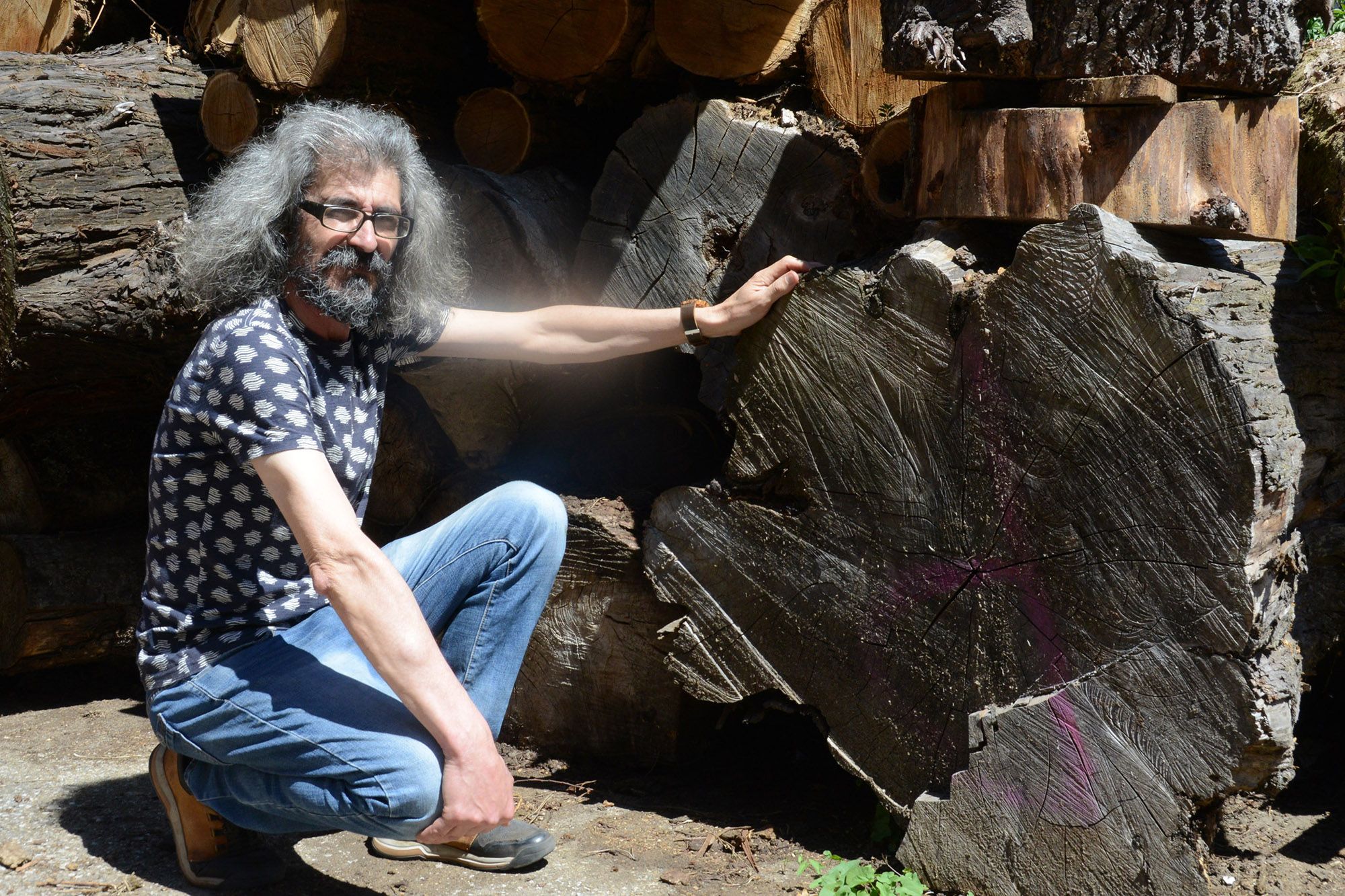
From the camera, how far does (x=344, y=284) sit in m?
2.24

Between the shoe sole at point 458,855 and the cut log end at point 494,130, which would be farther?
the cut log end at point 494,130

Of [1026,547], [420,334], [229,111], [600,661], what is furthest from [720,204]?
[229,111]

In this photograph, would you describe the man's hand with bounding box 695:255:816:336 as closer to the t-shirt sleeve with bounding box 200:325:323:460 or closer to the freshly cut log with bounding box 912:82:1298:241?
the freshly cut log with bounding box 912:82:1298:241

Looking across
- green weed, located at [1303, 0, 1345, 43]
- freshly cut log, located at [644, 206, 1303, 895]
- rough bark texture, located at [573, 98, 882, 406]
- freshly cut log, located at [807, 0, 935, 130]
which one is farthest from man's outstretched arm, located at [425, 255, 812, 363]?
green weed, located at [1303, 0, 1345, 43]

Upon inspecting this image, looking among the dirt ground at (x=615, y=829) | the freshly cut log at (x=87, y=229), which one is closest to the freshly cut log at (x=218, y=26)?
the freshly cut log at (x=87, y=229)

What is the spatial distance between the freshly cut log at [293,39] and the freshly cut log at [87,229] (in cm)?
44

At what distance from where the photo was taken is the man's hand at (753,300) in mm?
2393

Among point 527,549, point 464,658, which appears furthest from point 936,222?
A: point 464,658

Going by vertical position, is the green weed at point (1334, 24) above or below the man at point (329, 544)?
above

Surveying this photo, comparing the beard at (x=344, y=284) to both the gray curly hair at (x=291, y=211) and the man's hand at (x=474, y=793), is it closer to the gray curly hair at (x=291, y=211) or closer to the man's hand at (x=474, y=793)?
the gray curly hair at (x=291, y=211)

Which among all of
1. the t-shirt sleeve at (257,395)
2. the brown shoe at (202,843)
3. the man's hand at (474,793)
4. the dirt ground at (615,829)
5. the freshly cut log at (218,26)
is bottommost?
the dirt ground at (615,829)

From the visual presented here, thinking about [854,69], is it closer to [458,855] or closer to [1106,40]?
[1106,40]

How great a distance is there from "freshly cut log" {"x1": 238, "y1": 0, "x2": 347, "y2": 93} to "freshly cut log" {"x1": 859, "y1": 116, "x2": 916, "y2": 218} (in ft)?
5.26

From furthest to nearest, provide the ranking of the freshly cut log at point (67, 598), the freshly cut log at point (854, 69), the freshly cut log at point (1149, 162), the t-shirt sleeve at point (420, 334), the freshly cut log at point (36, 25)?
the freshly cut log at point (36, 25), the freshly cut log at point (67, 598), the freshly cut log at point (854, 69), the t-shirt sleeve at point (420, 334), the freshly cut log at point (1149, 162)
